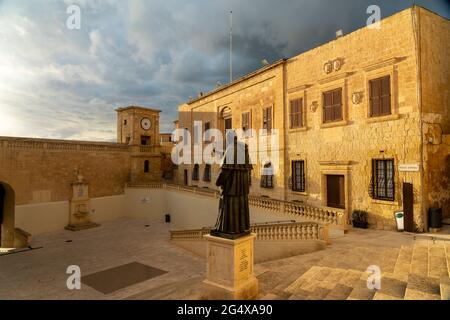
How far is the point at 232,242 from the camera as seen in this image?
17.6ft

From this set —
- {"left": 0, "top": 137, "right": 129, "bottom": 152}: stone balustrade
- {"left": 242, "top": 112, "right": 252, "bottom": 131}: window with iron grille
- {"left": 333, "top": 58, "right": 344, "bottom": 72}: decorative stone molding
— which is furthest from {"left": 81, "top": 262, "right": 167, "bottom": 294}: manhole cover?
{"left": 0, "top": 137, "right": 129, "bottom": 152}: stone balustrade

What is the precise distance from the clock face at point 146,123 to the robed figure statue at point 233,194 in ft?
85.4

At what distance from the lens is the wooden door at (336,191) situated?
13.4 metres

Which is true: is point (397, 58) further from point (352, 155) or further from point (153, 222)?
point (153, 222)

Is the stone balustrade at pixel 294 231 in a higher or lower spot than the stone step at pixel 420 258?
higher

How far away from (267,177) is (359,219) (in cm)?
686

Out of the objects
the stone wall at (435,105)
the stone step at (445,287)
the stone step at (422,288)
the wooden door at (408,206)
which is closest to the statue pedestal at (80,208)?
the wooden door at (408,206)

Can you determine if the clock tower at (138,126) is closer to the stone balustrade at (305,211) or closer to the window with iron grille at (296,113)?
the window with iron grille at (296,113)

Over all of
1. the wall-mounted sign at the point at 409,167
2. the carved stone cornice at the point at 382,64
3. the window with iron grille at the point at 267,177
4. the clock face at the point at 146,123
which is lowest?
the window with iron grille at the point at 267,177

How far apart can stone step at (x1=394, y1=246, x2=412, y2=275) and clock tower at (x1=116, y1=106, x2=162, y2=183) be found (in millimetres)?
24893

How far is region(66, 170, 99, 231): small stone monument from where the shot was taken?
22953 millimetres

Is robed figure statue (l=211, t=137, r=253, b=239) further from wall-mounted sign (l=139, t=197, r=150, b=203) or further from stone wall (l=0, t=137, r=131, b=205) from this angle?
wall-mounted sign (l=139, t=197, r=150, b=203)

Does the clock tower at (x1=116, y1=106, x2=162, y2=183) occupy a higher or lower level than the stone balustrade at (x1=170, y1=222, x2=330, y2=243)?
higher

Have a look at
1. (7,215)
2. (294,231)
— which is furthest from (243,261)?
(7,215)
